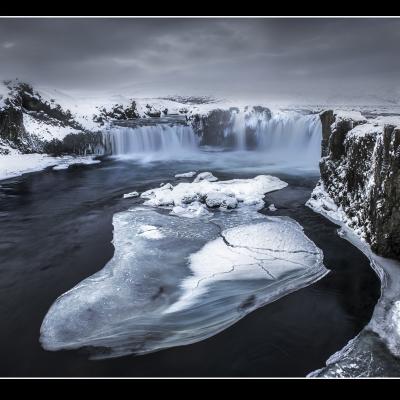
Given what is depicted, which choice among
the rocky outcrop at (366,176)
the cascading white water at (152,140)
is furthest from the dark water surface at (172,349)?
the cascading white water at (152,140)

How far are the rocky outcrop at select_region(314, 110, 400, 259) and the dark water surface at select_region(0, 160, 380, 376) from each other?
0.71 m

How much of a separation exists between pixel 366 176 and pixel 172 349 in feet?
23.9

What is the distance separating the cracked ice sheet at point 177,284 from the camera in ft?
19.2

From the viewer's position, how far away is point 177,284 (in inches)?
289

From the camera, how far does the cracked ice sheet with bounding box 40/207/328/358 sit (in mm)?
5855

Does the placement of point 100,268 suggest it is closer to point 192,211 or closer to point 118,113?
point 192,211

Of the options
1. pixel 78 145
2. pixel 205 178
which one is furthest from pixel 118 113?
pixel 205 178

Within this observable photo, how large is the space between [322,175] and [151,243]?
7.81 m

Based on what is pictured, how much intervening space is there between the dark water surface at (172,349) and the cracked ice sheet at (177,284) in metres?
0.26

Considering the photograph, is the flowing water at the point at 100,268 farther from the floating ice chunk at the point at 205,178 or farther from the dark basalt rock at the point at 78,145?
the dark basalt rock at the point at 78,145

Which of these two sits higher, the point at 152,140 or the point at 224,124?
the point at 224,124

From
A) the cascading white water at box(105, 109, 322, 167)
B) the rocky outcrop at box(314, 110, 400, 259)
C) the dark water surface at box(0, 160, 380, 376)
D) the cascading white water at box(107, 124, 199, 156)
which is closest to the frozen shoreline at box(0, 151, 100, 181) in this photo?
the cascading white water at box(107, 124, 199, 156)
